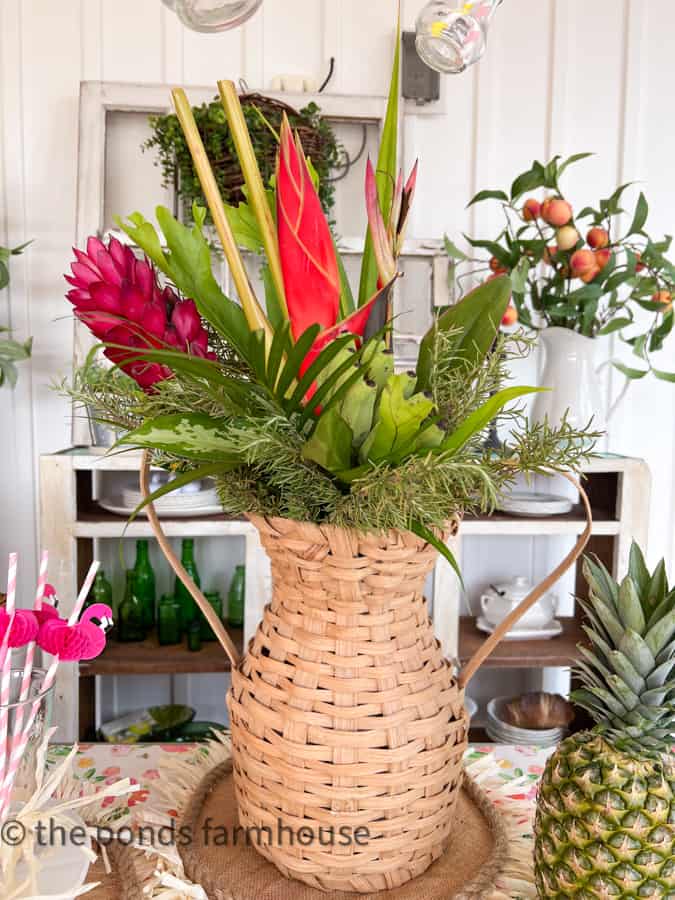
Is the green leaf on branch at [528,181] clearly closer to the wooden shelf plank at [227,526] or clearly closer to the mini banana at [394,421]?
the wooden shelf plank at [227,526]

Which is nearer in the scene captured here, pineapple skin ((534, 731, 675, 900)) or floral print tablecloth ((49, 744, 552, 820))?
pineapple skin ((534, 731, 675, 900))

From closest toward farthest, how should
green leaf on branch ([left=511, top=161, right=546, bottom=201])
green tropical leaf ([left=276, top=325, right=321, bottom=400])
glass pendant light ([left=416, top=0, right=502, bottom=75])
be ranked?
1. green tropical leaf ([left=276, top=325, right=321, bottom=400])
2. glass pendant light ([left=416, top=0, right=502, bottom=75])
3. green leaf on branch ([left=511, top=161, right=546, bottom=201])

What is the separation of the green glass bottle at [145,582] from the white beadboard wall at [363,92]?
30cm

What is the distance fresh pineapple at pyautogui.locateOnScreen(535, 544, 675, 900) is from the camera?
1.69 ft

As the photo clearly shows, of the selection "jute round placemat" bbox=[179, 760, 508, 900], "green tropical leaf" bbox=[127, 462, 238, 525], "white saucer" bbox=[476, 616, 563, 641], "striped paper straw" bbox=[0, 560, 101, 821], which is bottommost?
"white saucer" bbox=[476, 616, 563, 641]

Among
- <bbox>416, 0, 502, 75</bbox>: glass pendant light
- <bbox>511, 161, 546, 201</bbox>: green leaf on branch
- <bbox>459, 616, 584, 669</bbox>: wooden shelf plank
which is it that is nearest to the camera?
<bbox>416, 0, 502, 75</bbox>: glass pendant light

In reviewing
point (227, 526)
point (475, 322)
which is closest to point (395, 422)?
point (475, 322)

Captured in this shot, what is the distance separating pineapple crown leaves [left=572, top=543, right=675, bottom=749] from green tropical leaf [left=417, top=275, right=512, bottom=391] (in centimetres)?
18

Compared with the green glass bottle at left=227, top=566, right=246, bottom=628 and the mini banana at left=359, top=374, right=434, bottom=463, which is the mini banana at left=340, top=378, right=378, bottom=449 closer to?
the mini banana at left=359, top=374, right=434, bottom=463

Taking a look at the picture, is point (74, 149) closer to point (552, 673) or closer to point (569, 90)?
point (569, 90)

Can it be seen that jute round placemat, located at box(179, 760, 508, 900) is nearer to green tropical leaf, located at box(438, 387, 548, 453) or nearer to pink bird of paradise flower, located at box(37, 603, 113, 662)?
pink bird of paradise flower, located at box(37, 603, 113, 662)

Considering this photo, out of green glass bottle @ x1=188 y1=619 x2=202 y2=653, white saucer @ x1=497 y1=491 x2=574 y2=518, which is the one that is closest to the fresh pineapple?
white saucer @ x1=497 y1=491 x2=574 y2=518

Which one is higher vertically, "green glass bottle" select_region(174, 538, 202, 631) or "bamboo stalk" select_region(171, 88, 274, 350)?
"bamboo stalk" select_region(171, 88, 274, 350)

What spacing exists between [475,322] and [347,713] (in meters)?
0.29
